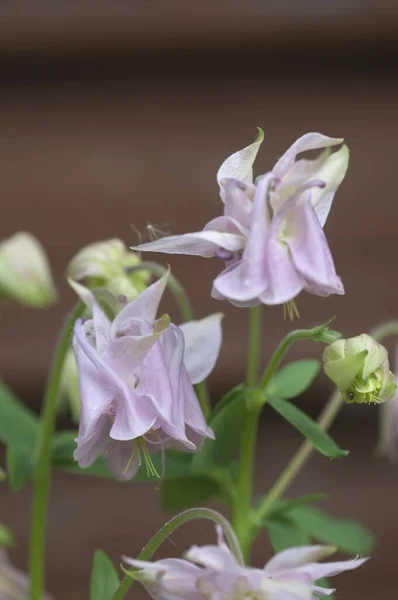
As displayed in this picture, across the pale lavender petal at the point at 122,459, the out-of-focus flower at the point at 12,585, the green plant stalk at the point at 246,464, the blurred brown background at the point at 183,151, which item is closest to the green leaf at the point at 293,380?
the green plant stalk at the point at 246,464

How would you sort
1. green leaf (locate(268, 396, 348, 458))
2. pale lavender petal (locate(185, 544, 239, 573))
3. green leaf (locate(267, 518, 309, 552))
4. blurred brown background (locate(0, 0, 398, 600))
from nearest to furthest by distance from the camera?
pale lavender petal (locate(185, 544, 239, 573)), green leaf (locate(268, 396, 348, 458)), green leaf (locate(267, 518, 309, 552)), blurred brown background (locate(0, 0, 398, 600))

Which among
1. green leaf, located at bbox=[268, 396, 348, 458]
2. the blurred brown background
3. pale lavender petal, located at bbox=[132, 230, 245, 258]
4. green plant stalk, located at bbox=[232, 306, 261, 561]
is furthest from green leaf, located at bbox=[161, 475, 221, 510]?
the blurred brown background

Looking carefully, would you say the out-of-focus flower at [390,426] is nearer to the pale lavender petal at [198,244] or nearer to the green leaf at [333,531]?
the green leaf at [333,531]

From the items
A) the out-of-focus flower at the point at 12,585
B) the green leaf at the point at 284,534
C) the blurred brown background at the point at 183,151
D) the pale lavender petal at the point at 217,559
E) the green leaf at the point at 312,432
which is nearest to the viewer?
the pale lavender petal at the point at 217,559

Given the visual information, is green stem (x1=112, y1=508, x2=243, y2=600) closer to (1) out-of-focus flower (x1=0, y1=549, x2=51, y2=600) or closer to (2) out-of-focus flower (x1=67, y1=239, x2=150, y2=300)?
(2) out-of-focus flower (x1=67, y1=239, x2=150, y2=300)

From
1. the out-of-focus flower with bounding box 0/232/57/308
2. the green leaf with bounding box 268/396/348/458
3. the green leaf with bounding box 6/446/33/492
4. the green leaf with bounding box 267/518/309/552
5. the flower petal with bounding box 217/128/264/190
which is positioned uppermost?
the flower petal with bounding box 217/128/264/190

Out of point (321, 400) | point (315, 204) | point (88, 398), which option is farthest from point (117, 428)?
point (321, 400)
